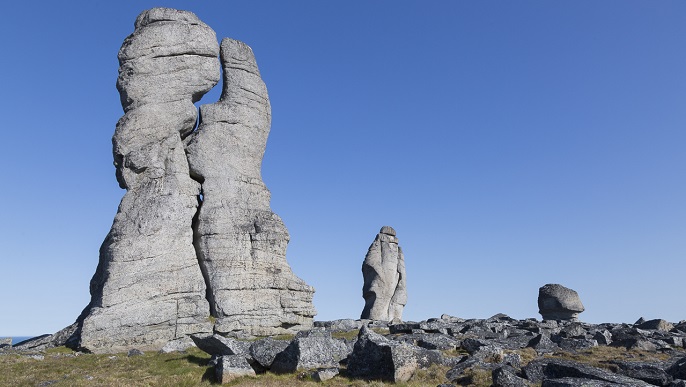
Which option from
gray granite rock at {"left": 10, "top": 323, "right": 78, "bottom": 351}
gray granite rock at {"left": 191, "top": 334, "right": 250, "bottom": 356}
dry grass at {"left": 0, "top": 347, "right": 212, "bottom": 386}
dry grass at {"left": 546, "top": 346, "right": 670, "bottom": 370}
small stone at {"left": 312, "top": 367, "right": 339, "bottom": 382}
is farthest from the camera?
gray granite rock at {"left": 10, "top": 323, "right": 78, "bottom": 351}

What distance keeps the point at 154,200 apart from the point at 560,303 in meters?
32.3

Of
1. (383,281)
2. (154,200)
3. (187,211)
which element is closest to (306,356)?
(187,211)

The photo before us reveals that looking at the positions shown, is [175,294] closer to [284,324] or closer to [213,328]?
[213,328]

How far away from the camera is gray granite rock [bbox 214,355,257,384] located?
1712cm

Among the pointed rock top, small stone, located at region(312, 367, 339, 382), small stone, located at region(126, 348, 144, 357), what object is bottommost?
small stone, located at region(312, 367, 339, 382)

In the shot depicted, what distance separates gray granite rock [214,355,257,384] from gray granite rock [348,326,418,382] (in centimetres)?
316

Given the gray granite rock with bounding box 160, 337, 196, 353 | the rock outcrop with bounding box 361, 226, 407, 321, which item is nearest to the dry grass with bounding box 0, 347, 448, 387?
the gray granite rock with bounding box 160, 337, 196, 353

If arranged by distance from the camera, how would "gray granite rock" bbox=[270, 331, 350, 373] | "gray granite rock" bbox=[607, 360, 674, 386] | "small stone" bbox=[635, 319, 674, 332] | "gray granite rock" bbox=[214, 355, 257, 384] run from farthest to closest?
"small stone" bbox=[635, 319, 674, 332] < "gray granite rock" bbox=[270, 331, 350, 373] < "gray granite rock" bbox=[214, 355, 257, 384] < "gray granite rock" bbox=[607, 360, 674, 386]

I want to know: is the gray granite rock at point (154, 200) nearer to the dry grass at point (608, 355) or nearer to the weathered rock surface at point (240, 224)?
the weathered rock surface at point (240, 224)

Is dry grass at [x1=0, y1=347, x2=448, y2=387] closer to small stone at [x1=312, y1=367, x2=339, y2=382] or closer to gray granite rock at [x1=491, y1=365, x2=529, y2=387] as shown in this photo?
small stone at [x1=312, y1=367, x2=339, y2=382]

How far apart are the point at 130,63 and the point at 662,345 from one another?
1205 inches

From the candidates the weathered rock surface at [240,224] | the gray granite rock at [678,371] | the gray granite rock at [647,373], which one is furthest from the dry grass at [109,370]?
the gray granite rock at [678,371]

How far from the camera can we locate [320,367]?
58.3ft

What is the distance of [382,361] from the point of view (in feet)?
53.9
